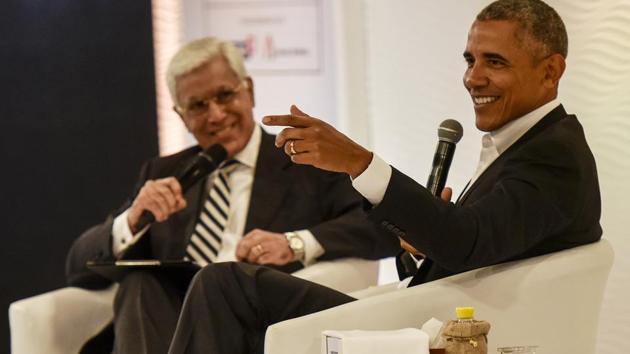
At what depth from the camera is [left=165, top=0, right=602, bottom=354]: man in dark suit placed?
2.62 meters

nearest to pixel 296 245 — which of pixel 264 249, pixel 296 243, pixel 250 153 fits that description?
pixel 296 243

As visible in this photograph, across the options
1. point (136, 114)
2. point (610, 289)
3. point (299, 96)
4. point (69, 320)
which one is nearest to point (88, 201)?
point (136, 114)

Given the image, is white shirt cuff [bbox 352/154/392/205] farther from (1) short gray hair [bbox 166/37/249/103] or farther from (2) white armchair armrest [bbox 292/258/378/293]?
(1) short gray hair [bbox 166/37/249/103]

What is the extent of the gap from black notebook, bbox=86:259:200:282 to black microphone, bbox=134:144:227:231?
264 millimetres

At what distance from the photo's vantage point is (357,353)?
246 cm

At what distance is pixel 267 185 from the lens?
402 centimetres

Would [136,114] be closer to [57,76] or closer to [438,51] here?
[57,76]

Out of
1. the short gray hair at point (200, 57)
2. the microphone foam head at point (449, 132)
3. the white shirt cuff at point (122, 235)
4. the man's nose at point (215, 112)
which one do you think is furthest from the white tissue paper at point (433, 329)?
the short gray hair at point (200, 57)

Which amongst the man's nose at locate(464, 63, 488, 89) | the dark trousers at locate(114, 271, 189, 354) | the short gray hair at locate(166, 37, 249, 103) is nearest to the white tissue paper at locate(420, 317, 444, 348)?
the man's nose at locate(464, 63, 488, 89)

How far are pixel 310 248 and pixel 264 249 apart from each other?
0.16 metres

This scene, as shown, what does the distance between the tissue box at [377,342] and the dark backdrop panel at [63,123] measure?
3363 mm

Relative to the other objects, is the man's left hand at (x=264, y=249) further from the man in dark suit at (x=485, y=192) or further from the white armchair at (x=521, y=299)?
the white armchair at (x=521, y=299)

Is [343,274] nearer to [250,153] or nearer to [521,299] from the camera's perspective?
[250,153]

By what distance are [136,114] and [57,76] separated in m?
0.44
